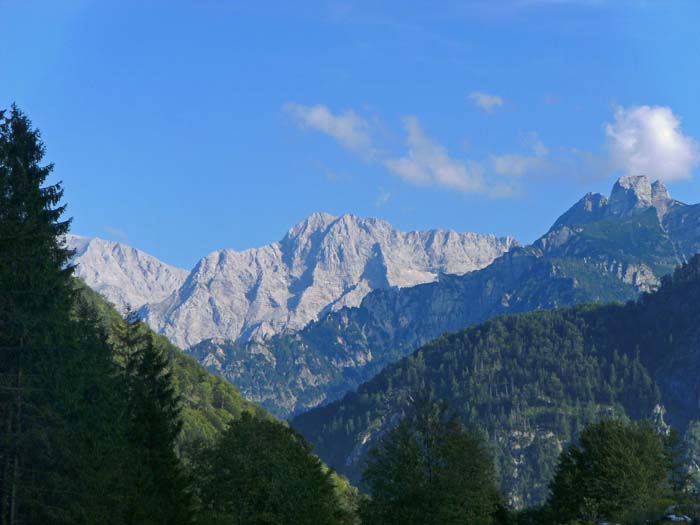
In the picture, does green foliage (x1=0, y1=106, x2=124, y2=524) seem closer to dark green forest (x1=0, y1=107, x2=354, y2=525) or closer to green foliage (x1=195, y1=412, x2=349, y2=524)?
dark green forest (x1=0, y1=107, x2=354, y2=525)

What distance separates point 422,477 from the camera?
3098 inches

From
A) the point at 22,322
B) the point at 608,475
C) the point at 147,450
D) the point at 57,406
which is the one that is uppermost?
the point at 22,322

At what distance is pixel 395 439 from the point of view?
262ft

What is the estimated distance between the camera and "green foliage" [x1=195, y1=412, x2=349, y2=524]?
77.7 m

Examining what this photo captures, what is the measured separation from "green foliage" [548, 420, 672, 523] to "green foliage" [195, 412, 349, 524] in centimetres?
2508

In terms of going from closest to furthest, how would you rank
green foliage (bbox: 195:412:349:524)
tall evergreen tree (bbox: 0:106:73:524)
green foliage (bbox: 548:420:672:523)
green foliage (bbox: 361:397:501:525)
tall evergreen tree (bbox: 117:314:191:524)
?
tall evergreen tree (bbox: 0:106:73:524), tall evergreen tree (bbox: 117:314:191:524), green foliage (bbox: 361:397:501:525), green foliage (bbox: 195:412:349:524), green foliage (bbox: 548:420:672:523)

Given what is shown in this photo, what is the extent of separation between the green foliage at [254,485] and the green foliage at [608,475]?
2508 centimetres

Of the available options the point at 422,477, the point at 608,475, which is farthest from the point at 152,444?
the point at 608,475

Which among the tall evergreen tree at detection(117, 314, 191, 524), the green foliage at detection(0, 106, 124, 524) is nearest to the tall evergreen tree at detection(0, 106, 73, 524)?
the green foliage at detection(0, 106, 124, 524)

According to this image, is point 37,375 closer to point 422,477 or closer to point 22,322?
point 22,322

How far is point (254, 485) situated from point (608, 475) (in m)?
35.3

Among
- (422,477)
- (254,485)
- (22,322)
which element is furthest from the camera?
(254,485)

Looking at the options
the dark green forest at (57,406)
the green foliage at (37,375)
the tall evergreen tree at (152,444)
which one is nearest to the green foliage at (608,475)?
the dark green forest at (57,406)

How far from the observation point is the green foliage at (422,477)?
76.6 metres
